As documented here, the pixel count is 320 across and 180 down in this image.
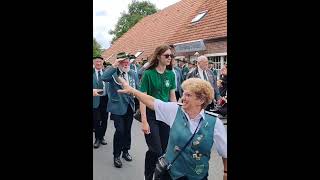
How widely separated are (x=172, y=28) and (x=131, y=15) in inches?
36.8

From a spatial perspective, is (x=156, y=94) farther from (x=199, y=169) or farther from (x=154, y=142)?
(x=199, y=169)

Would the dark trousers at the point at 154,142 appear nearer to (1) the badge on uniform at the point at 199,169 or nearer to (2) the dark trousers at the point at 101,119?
(1) the badge on uniform at the point at 199,169

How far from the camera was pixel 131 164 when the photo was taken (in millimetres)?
3457

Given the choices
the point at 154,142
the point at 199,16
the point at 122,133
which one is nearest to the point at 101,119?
the point at 122,133

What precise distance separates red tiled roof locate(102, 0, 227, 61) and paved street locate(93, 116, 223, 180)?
0.78 meters

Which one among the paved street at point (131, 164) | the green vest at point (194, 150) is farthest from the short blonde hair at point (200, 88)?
the paved street at point (131, 164)

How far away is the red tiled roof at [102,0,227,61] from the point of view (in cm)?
340

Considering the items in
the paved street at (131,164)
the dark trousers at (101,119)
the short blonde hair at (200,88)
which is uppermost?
the short blonde hair at (200,88)

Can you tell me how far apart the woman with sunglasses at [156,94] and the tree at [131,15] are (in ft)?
0.95

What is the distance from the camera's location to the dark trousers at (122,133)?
12.0 ft

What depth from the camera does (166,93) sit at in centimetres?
312

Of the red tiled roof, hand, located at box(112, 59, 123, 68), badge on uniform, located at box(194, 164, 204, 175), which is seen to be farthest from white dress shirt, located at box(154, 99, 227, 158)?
hand, located at box(112, 59, 123, 68)
